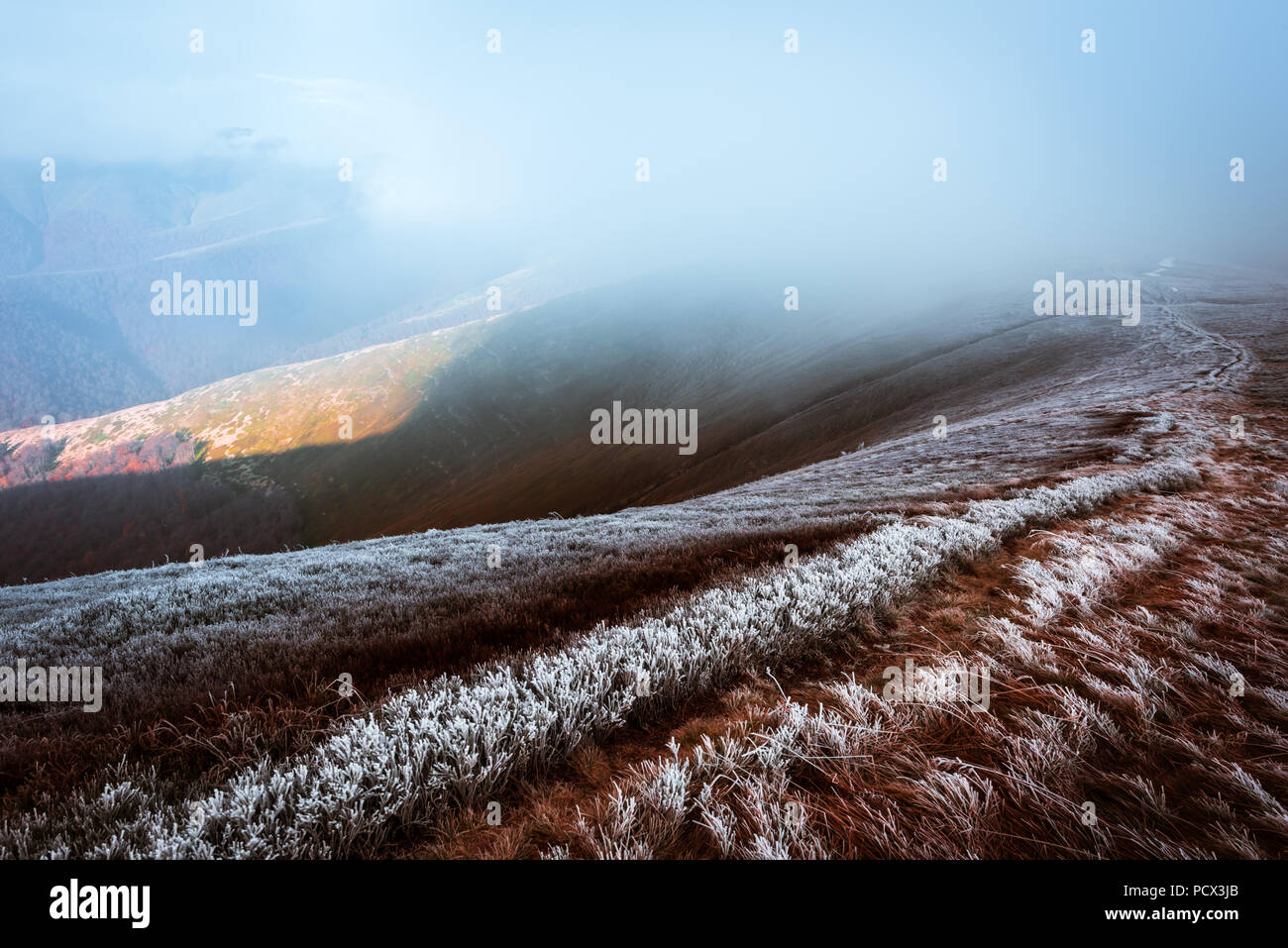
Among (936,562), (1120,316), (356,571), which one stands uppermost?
Answer: (1120,316)

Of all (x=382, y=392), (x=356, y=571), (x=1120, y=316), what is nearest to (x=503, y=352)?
(x=382, y=392)

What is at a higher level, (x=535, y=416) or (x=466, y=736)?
(x=535, y=416)

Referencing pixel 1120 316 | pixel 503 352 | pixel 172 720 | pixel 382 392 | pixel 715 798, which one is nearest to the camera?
pixel 715 798

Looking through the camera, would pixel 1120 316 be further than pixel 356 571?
Yes

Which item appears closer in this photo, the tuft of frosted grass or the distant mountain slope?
the tuft of frosted grass

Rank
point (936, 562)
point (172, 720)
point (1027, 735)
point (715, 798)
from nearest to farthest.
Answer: point (715, 798) → point (1027, 735) → point (172, 720) → point (936, 562)

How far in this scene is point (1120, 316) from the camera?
46.0 meters

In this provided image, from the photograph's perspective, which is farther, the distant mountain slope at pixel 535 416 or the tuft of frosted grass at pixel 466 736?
the distant mountain slope at pixel 535 416

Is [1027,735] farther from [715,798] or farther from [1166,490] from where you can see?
[1166,490]

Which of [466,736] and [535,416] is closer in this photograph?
[466,736]
